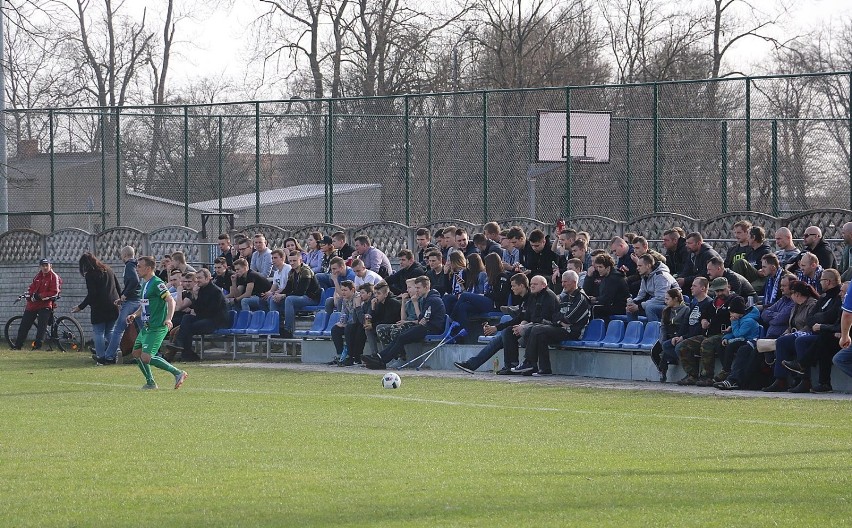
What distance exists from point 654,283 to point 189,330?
28.9 feet

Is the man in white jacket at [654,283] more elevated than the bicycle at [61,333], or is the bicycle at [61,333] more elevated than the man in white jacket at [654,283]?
the man in white jacket at [654,283]

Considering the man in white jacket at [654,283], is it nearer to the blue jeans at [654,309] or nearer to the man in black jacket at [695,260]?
the blue jeans at [654,309]

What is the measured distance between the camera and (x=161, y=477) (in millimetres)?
9500

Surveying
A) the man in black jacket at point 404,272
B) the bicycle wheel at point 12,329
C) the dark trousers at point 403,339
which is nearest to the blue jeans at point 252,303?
the man in black jacket at point 404,272

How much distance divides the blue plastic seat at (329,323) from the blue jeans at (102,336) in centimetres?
375

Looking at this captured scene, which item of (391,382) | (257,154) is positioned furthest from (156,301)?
(257,154)

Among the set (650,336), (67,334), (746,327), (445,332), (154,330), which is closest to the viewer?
(746,327)

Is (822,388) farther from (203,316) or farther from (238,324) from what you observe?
(203,316)

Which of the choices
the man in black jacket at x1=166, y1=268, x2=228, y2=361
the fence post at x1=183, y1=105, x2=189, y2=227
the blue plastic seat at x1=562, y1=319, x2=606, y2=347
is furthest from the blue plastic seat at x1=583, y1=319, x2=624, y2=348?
the fence post at x1=183, y1=105, x2=189, y2=227

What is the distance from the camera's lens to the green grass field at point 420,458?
26.5 ft

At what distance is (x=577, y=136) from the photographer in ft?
90.5

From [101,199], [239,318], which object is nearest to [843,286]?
[239,318]

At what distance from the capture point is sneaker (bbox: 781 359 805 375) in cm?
1603

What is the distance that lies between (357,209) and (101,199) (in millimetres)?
7370
